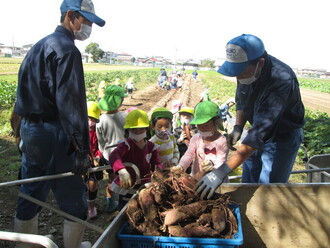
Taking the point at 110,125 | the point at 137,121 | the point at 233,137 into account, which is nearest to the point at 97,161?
the point at 110,125

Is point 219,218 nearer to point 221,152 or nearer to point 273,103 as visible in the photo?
point 273,103

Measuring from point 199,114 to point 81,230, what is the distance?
5.43 feet

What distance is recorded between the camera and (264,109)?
2672 millimetres

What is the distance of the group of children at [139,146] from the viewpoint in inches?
128

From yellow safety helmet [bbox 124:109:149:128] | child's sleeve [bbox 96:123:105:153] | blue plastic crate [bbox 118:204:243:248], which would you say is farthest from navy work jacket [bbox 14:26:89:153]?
child's sleeve [bbox 96:123:105:153]

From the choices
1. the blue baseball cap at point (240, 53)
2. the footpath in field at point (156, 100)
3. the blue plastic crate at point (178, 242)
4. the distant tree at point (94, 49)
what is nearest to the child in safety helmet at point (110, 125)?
the blue baseball cap at point (240, 53)

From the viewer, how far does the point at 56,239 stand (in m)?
3.92

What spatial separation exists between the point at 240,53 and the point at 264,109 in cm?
51

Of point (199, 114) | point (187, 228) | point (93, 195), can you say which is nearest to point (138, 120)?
point (199, 114)

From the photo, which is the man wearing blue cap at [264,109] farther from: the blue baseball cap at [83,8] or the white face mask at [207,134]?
the blue baseball cap at [83,8]

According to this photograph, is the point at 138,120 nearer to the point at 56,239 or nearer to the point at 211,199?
the point at 211,199

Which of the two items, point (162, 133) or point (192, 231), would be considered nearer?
point (192, 231)

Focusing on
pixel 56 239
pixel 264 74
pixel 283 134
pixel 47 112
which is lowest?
pixel 56 239

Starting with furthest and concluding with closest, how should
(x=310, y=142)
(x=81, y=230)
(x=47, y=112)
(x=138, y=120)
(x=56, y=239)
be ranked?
(x=310, y=142), (x=56, y=239), (x=138, y=120), (x=81, y=230), (x=47, y=112)
